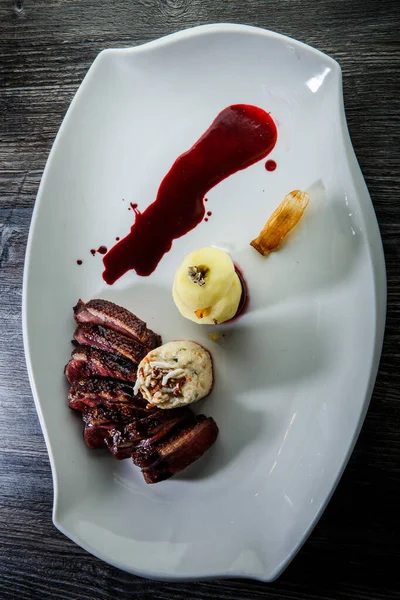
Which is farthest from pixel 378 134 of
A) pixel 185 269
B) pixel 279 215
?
pixel 185 269

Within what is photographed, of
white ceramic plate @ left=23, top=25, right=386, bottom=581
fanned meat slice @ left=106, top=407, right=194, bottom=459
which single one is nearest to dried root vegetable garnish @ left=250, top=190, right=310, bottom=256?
white ceramic plate @ left=23, top=25, right=386, bottom=581

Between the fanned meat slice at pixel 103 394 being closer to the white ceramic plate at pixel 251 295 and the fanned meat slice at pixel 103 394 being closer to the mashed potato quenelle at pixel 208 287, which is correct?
the white ceramic plate at pixel 251 295

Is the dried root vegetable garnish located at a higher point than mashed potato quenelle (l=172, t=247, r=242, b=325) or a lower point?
higher

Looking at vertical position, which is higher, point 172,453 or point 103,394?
point 103,394

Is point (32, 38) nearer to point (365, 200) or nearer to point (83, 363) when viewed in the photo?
point (83, 363)

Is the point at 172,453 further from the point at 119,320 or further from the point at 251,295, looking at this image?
the point at 251,295

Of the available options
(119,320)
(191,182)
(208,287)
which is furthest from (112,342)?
(191,182)

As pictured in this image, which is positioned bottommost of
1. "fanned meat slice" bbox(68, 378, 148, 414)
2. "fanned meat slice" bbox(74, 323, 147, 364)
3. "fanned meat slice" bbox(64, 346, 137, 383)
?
"fanned meat slice" bbox(68, 378, 148, 414)

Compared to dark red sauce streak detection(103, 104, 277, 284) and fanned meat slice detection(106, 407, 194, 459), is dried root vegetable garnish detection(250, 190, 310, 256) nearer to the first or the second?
dark red sauce streak detection(103, 104, 277, 284)
